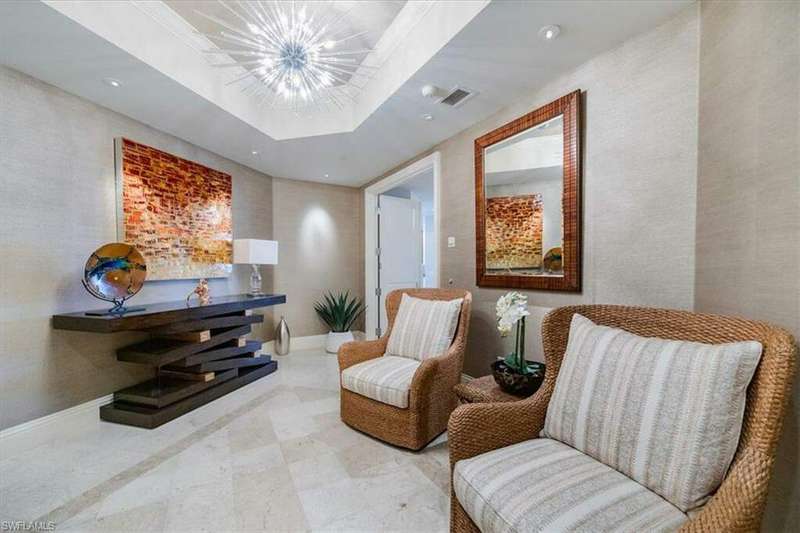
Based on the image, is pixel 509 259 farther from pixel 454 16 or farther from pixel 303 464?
pixel 303 464

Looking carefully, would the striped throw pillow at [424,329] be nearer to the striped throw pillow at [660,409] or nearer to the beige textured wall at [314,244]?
the striped throw pillow at [660,409]

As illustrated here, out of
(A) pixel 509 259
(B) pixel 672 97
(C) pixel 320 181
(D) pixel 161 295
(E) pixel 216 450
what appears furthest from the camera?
(C) pixel 320 181

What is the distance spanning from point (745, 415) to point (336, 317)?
3.90m

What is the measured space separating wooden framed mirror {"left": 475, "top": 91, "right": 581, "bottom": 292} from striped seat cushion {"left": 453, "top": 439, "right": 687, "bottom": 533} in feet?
3.87

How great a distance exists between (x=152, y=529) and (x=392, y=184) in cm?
362

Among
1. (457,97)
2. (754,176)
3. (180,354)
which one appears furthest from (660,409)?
(180,354)

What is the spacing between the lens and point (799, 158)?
3.27 ft

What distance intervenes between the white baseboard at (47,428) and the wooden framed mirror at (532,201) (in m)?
3.03

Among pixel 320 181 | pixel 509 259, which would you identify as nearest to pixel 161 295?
pixel 320 181

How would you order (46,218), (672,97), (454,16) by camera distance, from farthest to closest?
(46,218), (454,16), (672,97)

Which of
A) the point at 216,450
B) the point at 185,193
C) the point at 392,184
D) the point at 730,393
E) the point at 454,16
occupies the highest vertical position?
the point at 454,16

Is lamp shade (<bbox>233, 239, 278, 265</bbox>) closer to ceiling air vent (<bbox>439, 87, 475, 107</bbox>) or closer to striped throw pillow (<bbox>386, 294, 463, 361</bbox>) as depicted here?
striped throw pillow (<bbox>386, 294, 463, 361</bbox>)

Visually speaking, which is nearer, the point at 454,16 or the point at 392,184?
the point at 454,16

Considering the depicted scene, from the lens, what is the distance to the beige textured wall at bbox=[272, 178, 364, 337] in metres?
4.32
